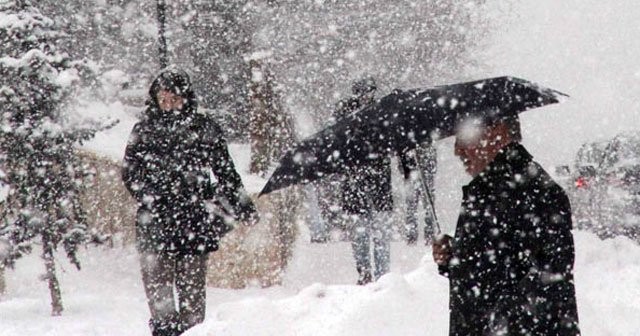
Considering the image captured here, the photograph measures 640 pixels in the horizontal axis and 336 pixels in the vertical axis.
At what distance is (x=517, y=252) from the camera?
122 inches

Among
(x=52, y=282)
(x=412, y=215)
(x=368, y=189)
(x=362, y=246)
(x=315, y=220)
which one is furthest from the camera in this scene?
(x=315, y=220)

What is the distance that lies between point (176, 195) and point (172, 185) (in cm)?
7

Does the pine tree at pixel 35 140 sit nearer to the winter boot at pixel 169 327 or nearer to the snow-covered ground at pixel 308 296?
the snow-covered ground at pixel 308 296

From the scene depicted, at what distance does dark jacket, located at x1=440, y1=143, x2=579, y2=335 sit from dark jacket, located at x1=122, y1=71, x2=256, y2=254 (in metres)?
2.47

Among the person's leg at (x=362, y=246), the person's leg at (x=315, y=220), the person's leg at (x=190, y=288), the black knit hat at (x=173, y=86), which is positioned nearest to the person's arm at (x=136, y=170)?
the black knit hat at (x=173, y=86)

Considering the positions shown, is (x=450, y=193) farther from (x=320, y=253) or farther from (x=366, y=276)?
(x=366, y=276)

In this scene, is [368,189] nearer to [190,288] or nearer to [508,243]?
[190,288]

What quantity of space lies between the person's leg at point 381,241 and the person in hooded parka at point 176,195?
2950 mm

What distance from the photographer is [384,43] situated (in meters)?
18.6

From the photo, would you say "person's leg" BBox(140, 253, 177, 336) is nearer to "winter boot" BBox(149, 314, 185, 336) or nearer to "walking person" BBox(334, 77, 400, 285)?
"winter boot" BBox(149, 314, 185, 336)

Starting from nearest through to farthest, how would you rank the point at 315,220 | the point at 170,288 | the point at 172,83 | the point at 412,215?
the point at 172,83 → the point at 170,288 → the point at 412,215 → the point at 315,220

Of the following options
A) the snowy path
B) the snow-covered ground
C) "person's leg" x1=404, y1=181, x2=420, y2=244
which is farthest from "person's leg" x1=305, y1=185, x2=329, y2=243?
"person's leg" x1=404, y1=181, x2=420, y2=244

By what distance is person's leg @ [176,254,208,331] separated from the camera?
5430 millimetres

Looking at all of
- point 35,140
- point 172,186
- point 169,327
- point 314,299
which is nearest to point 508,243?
point 314,299
